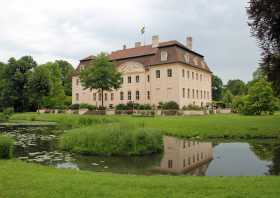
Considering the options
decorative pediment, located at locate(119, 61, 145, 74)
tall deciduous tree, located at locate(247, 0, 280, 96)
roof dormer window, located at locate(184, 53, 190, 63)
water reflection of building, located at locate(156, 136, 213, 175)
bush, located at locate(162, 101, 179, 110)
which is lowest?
water reflection of building, located at locate(156, 136, 213, 175)

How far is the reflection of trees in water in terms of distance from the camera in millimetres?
10895

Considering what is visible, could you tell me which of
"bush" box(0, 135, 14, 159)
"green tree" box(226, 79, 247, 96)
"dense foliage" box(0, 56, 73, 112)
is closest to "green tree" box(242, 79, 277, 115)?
"bush" box(0, 135, 14, 159)

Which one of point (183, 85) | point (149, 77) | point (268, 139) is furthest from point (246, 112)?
point (268, 139)

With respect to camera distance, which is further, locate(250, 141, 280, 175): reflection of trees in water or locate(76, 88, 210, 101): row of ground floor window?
locate(76, 88, 210, 101): row of ground floor window

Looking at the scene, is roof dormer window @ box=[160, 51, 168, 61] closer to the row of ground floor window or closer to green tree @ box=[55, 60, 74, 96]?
the row of ground floor window

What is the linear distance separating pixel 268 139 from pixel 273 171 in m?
8.05

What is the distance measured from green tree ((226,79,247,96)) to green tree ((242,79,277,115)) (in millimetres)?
48890

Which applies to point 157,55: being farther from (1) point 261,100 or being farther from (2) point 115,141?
(2) point 115,141

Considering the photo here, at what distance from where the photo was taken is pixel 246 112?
35750 millimetres

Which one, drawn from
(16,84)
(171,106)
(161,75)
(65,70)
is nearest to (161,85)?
(161,75)

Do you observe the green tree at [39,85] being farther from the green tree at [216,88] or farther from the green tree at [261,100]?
the green tree at [216,88]

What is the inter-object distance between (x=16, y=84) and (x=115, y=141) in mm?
43752

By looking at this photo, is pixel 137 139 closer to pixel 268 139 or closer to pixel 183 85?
pixel 268 139

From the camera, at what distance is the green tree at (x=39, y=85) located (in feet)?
162
